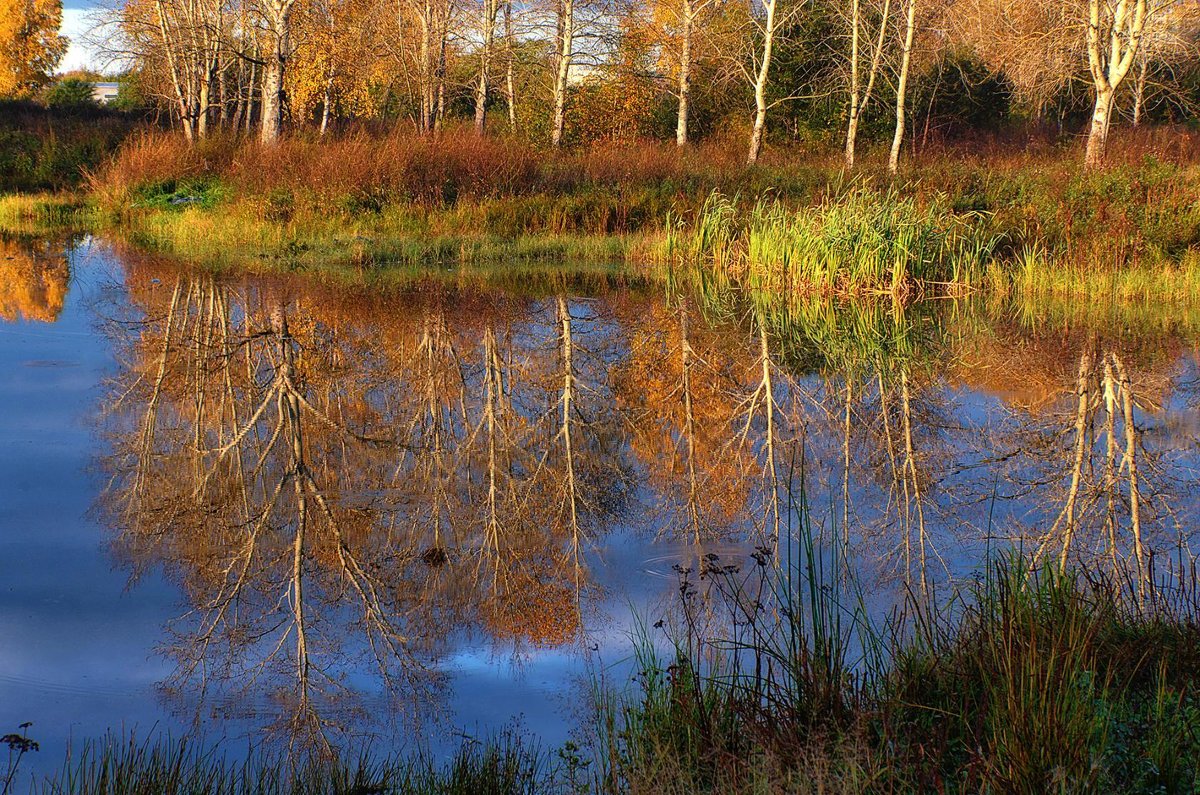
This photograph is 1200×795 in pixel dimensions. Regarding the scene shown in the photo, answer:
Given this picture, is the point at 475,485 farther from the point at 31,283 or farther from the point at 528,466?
the point at 31,283

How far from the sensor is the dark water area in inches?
163

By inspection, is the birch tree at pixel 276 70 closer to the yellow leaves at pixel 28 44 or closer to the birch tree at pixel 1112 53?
the birch tree at pixel 1112 53

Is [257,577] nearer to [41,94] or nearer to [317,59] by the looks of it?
[317,59]

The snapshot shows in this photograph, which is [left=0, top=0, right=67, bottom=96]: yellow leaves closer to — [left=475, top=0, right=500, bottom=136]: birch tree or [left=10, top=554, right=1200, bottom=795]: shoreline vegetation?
[left=475, top=0, right=500, bottom=136]: birch tree

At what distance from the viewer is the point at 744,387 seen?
28.8ft

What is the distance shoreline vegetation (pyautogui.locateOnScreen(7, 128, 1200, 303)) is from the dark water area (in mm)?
1850

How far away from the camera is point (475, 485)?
638 cm


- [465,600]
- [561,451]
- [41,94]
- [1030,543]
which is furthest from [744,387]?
[41,94]

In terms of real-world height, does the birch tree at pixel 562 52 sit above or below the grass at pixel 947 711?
above

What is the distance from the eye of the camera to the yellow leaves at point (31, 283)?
1209 cm

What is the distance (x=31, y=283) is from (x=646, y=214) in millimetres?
9096

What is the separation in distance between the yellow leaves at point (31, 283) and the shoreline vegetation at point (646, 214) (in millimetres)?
1578

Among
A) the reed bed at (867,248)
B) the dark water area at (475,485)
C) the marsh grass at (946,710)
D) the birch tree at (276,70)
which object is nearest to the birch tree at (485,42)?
→ the birch tree at (276,70)

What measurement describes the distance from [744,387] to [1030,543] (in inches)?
143
